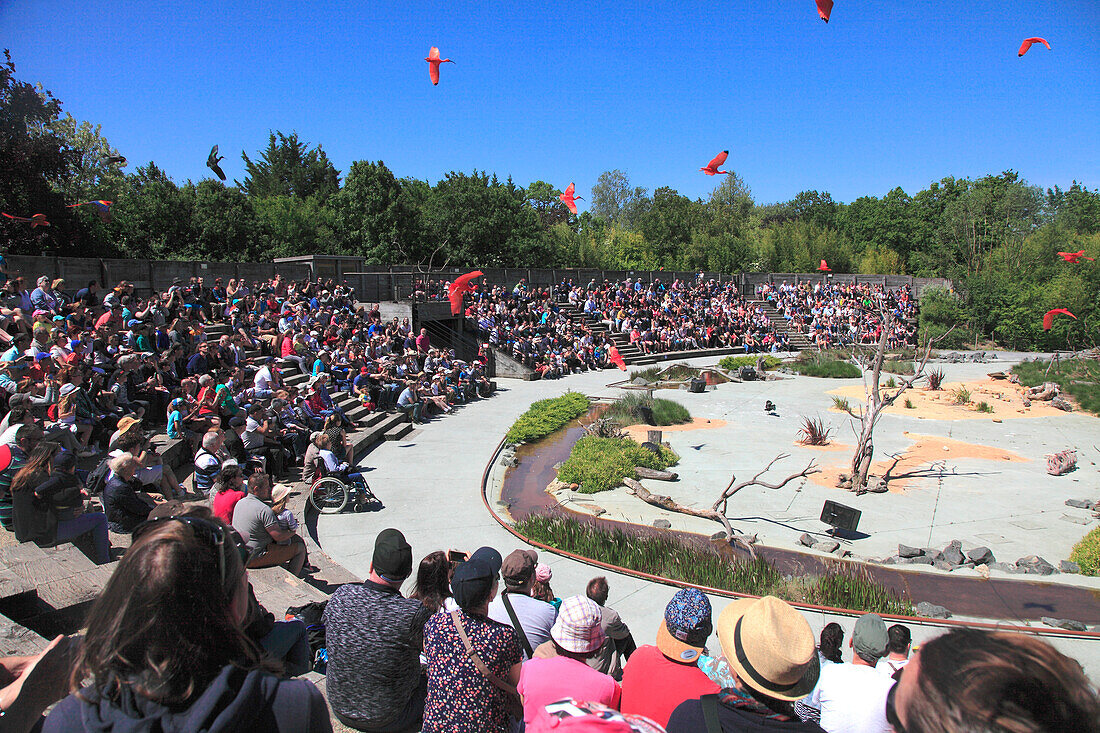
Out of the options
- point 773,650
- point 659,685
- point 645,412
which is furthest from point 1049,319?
point 773,650

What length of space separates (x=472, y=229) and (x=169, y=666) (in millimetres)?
41956

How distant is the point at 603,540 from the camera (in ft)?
26.7

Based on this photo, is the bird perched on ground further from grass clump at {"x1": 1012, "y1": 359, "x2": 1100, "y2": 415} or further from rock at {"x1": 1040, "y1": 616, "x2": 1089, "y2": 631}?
grass clump at {"x1": 1012, "y1": 359, "x2": 1100, "y2": 415}

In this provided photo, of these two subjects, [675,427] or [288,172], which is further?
[288,172]

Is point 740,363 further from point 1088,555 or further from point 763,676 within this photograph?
point 763,676

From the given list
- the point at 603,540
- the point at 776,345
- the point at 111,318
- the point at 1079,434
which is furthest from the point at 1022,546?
the point at 776,345

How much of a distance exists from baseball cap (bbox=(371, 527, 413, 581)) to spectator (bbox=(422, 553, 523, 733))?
0.53 metres

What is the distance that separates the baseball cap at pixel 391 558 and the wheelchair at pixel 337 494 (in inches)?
245

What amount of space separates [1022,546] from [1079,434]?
8.91 meters

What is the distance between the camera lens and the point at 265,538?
5918 millimetres

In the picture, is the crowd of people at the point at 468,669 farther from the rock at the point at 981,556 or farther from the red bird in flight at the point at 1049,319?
the red bird in flight at the point at 1049,319

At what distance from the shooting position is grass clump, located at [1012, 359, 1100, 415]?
17.9m

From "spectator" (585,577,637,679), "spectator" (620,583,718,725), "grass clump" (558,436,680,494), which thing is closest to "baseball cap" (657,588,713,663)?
"spectator" (620,583,718,725)

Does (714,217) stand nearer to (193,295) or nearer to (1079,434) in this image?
(1079,434)
